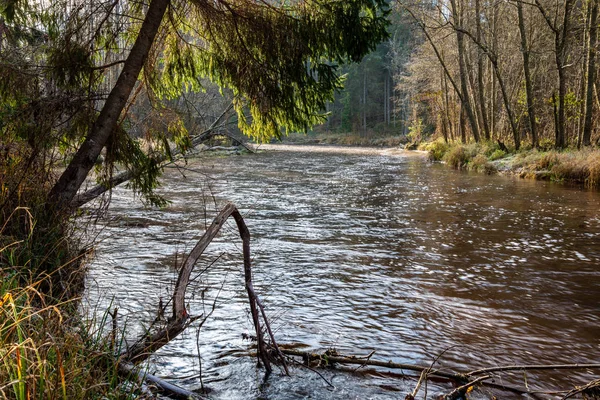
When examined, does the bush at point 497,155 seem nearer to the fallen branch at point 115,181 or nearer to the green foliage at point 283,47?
the green foliage at point 283,47

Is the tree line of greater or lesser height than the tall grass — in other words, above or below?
above

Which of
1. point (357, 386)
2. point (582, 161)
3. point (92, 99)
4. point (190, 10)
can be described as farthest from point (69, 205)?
point (582, 161)

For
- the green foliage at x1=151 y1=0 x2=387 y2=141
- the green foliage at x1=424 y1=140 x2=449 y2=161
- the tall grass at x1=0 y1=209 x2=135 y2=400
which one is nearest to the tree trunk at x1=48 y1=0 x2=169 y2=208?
the green foliage at x1=151 y1=0 x2=387 y2=141

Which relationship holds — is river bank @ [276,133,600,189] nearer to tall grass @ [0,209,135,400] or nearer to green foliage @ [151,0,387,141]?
green foliage @ [151,0,387,141]

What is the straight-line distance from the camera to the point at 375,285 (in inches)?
266

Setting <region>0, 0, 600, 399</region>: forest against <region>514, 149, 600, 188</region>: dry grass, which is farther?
<region>514, 149, 600, 188</region>: dry grass

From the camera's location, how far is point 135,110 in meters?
6.87

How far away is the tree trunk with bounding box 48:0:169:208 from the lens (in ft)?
16.9

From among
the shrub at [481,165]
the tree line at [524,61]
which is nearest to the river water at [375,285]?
the tree line at [524,61]

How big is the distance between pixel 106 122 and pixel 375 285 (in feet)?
12.9

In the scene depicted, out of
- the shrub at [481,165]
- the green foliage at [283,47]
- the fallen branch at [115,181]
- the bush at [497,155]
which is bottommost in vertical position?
the shrub at [481,165]

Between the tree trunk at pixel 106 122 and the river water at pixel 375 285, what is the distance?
857 millimetres

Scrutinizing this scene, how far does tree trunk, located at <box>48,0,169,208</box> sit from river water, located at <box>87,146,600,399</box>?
86 cm

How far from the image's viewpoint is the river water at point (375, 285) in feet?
14.2
